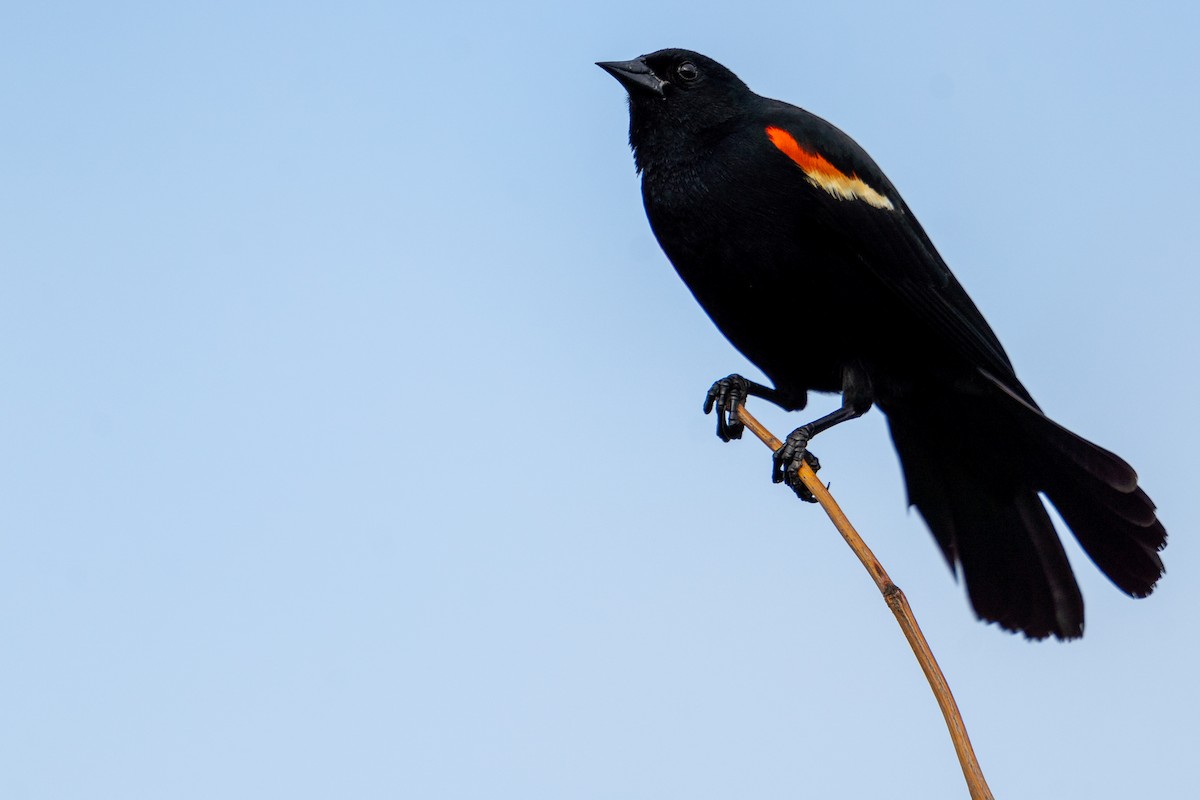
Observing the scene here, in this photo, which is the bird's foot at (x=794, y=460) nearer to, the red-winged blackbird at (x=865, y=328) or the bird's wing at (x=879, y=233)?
the red-winged blackbird at (x=865, y=328)

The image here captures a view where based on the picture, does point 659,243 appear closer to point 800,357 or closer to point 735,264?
point 735,264

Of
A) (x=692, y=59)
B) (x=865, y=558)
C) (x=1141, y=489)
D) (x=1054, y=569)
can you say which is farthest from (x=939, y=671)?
(x=692, y=59)

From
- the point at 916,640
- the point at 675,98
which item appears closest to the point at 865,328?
the point at 675,98

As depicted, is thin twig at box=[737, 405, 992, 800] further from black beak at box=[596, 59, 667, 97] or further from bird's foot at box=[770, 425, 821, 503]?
black beak at box=[596, 59, 667, 97]

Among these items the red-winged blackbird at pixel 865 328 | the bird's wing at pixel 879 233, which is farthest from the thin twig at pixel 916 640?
the bird's wing at pixel 879 233

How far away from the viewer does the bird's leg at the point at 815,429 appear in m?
4.18

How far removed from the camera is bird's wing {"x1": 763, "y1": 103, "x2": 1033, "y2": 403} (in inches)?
171

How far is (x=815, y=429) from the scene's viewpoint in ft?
14.0

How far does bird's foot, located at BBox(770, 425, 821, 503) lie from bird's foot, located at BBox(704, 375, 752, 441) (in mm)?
303

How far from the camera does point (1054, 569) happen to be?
4.48 metres

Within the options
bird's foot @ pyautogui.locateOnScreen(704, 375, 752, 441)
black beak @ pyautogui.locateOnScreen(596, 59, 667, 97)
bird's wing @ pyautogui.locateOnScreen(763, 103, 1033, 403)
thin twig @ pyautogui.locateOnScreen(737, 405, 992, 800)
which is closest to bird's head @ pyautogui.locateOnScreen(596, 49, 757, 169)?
black beak @ pyautogui.locateOnScreen(596, 59, 667, 97)

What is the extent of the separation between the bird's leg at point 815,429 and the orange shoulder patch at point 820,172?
60cm

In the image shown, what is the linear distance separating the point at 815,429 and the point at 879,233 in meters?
0.73

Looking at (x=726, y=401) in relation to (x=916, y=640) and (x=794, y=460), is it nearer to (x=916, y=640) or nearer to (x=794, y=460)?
(x=794, y=460)
